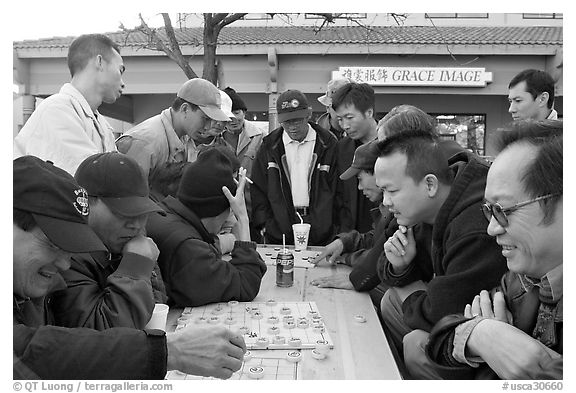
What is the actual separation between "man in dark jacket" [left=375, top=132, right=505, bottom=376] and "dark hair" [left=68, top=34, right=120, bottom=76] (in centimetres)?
197

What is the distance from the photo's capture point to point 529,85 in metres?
4.25

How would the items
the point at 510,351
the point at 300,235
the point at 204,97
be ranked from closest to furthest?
1. the point at 510,351
2. the point at 300,235
3. the point at 204,97

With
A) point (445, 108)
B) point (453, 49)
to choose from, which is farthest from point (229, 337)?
point (445, 108)

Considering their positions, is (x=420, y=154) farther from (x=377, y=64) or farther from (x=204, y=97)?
(x=377, y=64)

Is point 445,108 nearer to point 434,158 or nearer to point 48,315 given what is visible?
point 434,158

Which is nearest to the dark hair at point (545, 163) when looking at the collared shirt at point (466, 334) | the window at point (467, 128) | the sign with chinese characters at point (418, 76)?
the collared shirt at point (466, 334)

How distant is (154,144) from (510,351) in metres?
2.74

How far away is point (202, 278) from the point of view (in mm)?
2252

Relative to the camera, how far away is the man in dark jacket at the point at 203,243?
7.43ft

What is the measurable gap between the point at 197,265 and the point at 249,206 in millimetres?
1979

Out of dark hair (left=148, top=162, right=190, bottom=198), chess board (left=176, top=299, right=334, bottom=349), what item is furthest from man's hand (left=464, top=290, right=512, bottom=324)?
dark hair (left=148, top=162, right=190, bottom=198)

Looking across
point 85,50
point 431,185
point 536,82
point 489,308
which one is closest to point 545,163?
point 489,308

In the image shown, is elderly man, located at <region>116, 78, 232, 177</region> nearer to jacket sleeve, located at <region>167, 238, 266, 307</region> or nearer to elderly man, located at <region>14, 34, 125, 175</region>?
elderly man, located at <region>14, 34, 125, 175</region>

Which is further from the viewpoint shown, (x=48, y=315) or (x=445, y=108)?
(x=445, y=108)
